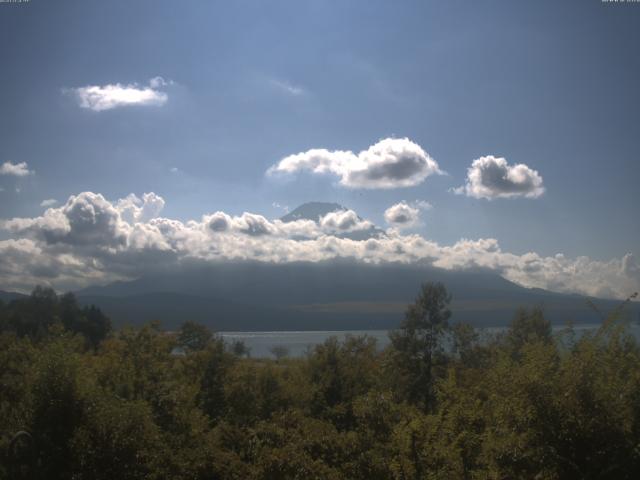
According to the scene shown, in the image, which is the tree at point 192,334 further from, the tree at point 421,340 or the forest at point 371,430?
the forest at point 371,430

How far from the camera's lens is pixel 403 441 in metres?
14.1

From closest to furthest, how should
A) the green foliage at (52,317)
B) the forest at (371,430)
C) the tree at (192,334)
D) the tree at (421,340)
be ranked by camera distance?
the forest at (371,430)
the tree at (421,340)
the tree at (192,334)
the green foliage at (52,317)

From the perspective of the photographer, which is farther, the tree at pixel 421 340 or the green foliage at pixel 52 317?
the green foliage at pixel 52 317

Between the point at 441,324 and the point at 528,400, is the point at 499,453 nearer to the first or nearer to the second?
the point at 528,400

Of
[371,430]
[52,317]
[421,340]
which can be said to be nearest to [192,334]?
[52,317]

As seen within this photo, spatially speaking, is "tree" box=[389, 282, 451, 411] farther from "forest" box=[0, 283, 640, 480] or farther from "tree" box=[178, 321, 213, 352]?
"tree" box=[178, 321, 213, 352]

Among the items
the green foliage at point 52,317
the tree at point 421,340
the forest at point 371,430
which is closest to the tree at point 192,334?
the green foliage at point 52,317

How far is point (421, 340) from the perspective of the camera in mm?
43969

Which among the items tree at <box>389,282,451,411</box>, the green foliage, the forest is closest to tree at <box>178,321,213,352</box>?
the green foliage

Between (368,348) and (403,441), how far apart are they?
25.6 meters

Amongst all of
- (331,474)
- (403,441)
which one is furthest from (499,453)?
(331,474)

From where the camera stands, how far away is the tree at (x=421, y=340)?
135ft

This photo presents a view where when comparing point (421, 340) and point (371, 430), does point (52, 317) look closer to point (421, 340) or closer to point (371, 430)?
point (421, 340)

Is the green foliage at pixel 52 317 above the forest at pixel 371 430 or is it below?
below
